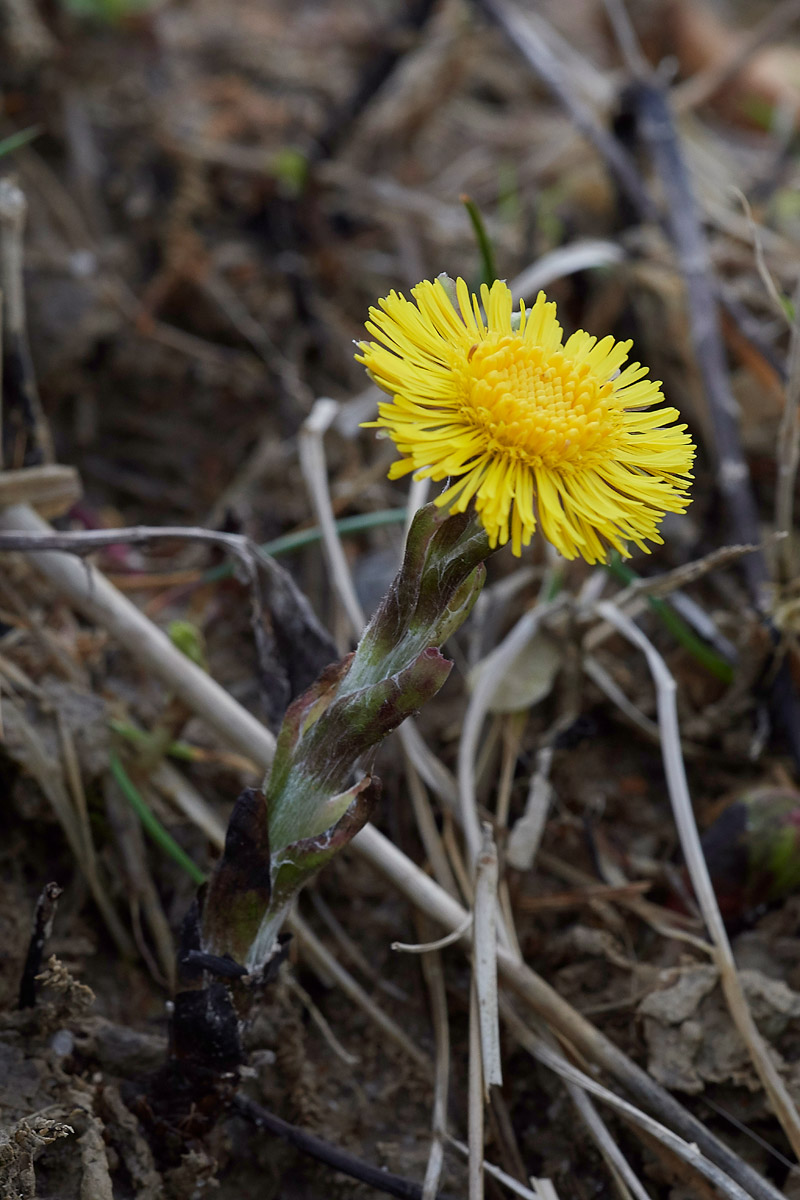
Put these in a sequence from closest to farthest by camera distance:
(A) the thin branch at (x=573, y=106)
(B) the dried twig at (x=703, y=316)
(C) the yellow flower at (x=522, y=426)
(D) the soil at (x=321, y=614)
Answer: (C) the yellow flower at (x=522, y=426)
(D) the soil at (x=321, y=614)
(B) the dried twig at (x=703, y=316)
(A) the thin branch at (x=573, y=106)

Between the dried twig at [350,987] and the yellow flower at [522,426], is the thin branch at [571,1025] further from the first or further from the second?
the yellow flower at [522,426]

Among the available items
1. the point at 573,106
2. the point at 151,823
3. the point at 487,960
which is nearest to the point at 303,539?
the point at 151,823

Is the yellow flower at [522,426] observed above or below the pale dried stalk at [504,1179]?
above

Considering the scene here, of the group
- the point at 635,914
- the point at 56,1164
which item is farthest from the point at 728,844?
the point at 56,1164

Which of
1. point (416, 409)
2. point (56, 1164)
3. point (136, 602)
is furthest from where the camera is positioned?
point (136, 602)

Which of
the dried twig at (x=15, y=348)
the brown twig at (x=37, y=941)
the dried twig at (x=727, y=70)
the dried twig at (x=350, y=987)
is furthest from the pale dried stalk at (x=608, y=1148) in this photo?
the dried twig at (x=727, y=70)

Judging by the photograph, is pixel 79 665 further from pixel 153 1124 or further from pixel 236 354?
pixel 236 354
